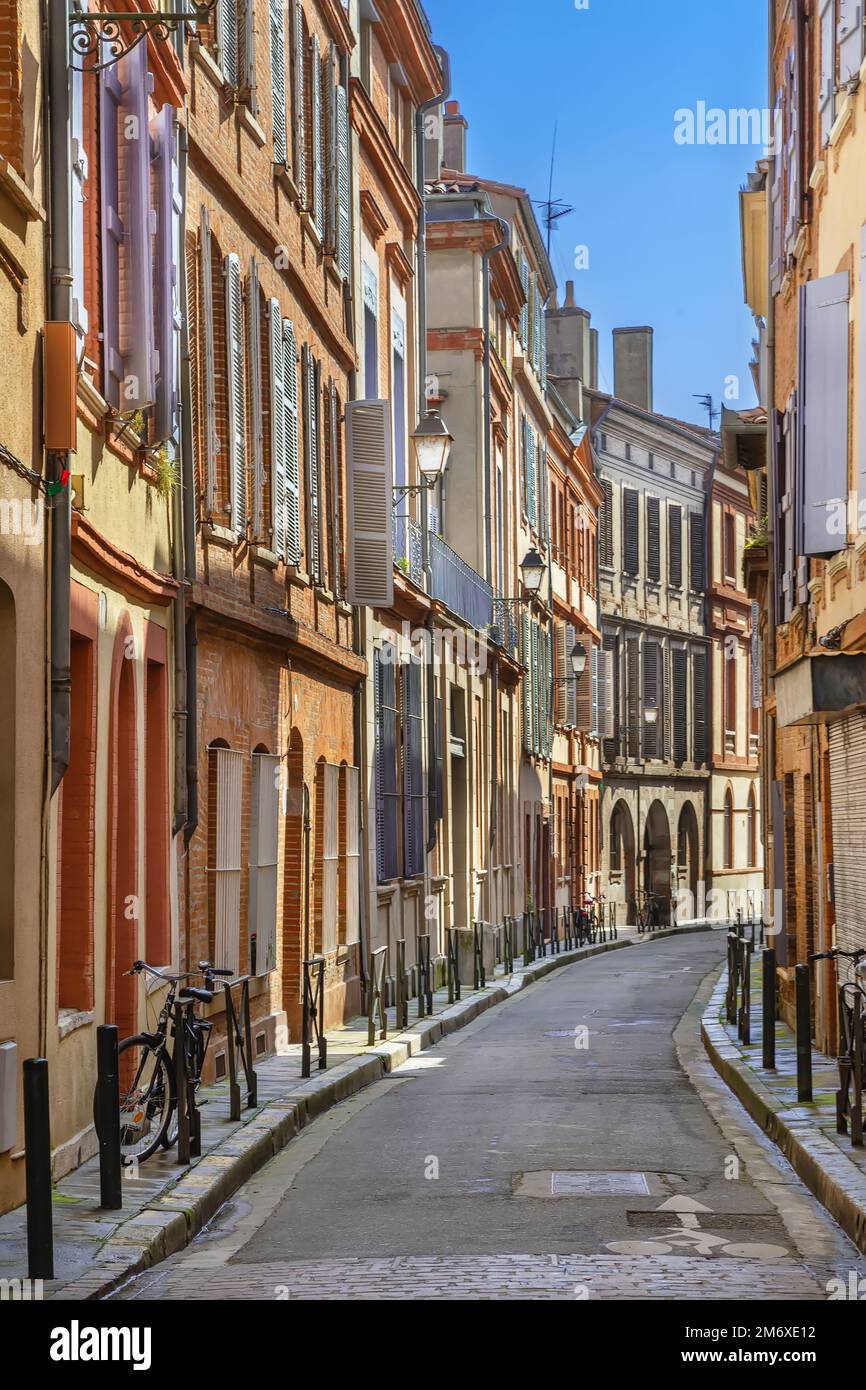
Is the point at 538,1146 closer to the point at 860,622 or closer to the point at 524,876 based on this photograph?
the point at 860,622

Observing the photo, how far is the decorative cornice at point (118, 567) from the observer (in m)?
10.9

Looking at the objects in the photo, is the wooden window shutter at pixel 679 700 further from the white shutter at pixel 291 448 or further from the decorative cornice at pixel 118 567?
the decorative cornice at pixel 118 567

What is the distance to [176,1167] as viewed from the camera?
10688 millimetres

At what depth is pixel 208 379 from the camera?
15.0m

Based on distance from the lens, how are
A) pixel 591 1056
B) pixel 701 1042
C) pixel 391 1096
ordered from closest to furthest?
pixel 391 1096 → pixel 591 1056 → pixel 701 1042

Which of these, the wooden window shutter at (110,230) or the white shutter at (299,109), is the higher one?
the white shutter at (299,109)

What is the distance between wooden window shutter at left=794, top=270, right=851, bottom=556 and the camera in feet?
46.3

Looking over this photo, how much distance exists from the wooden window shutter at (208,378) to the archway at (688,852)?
4078 centimetres

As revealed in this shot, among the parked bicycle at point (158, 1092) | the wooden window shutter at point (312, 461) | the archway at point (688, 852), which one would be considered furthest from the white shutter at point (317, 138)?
the archway at point (688, 852)

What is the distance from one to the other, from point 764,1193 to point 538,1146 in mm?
1850

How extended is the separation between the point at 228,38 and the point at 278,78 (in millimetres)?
2145

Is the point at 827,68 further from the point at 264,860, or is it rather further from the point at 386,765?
the point at 386,765

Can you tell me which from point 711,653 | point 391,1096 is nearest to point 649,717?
point 711,653

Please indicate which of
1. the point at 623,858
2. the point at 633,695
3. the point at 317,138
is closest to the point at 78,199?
the point at 317,138
